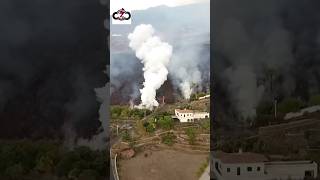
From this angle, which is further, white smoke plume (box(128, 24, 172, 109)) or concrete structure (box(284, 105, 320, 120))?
concrete structure (box(284, 105, 320, 120))

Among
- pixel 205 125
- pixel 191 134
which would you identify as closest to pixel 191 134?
pixel 191 134

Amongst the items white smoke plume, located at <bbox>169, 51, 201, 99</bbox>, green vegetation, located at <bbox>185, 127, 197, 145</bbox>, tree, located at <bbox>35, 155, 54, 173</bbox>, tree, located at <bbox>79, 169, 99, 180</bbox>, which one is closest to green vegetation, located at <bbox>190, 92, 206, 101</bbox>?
white smoke plume, located at <bbox>169, 51, 201, 99</bbox>

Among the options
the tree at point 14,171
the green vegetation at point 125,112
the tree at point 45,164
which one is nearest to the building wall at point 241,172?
the green vegetation at point 125,112

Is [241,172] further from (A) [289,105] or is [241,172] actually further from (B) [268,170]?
(A) [289,105]

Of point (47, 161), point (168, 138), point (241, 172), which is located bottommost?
point (241, 172)

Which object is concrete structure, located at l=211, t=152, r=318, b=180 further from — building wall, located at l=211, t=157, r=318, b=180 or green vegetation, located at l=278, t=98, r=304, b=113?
green vegetation, located at l=278, t=98, r=304, b=113
